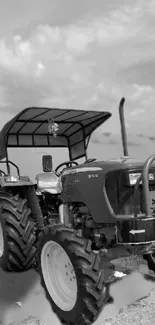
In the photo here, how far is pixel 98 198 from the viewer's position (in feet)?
14.7

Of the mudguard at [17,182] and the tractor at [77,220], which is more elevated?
the mudguard at [17,182]

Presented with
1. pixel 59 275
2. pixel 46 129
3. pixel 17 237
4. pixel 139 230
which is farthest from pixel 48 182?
pixel 139 230

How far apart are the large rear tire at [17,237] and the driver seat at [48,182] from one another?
509 mm

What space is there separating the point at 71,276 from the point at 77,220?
0.83 meters

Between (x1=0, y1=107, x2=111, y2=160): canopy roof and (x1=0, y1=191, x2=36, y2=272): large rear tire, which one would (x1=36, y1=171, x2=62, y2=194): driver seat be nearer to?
(x1=0, y1=191, x2=36, y2=272): large rear tire

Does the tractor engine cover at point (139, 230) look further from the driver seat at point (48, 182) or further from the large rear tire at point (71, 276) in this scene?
the driver seat at point (48, 182)

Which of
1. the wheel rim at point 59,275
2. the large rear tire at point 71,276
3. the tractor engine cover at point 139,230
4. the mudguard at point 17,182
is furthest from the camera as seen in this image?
the mudguard at point 17,182

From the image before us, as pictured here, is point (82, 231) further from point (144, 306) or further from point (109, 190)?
point (144, 306)

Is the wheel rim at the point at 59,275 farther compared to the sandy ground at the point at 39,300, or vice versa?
the wheel rim at the point at 59,275

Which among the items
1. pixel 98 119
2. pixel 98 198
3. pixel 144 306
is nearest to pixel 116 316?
pixel 144 306

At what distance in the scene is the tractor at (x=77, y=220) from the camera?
3869 millimetres

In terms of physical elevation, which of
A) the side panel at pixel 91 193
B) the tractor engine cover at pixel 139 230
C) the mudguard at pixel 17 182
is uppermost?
the mudguard at pixel 17 182

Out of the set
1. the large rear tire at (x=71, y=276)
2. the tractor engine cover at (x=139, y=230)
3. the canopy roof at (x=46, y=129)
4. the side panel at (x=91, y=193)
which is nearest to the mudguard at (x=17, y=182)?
the canopy roof at (x=46, y=129)

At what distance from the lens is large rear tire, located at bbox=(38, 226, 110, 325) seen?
3.72 metres
